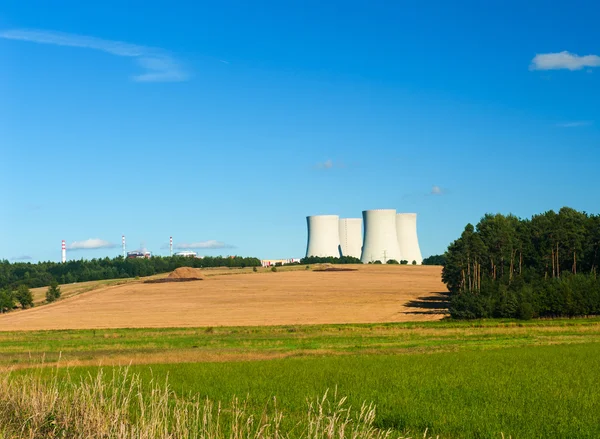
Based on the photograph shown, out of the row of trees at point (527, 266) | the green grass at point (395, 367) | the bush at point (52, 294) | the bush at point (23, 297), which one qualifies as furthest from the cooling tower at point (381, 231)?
the bush at point (23, 297)

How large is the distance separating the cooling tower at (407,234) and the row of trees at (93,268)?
44.5 m

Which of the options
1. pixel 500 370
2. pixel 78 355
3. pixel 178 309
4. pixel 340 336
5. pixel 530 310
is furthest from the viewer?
pixel 178 309

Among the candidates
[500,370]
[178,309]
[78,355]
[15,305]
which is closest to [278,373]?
[500,370]

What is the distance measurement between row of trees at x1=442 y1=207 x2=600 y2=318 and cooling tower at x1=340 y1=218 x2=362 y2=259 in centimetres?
2108

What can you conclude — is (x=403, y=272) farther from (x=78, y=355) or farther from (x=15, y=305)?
(x=78, y=355)

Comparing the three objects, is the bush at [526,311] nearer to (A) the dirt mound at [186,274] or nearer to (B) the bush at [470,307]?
(B) the bush at [470,307]

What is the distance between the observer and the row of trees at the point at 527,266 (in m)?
52.3

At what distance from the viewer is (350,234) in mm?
96875

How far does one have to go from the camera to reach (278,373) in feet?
77.6

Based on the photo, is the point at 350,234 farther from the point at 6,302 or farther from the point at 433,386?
the point at 433,386

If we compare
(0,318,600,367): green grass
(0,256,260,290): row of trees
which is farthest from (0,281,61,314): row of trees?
(0,256,260,290): row of trees

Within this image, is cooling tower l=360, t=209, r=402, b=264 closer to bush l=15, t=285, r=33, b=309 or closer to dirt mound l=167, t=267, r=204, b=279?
dirt mound l=167, t=267, r=204, b=279

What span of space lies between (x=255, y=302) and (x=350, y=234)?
2835cm

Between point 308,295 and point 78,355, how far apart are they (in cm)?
4544
